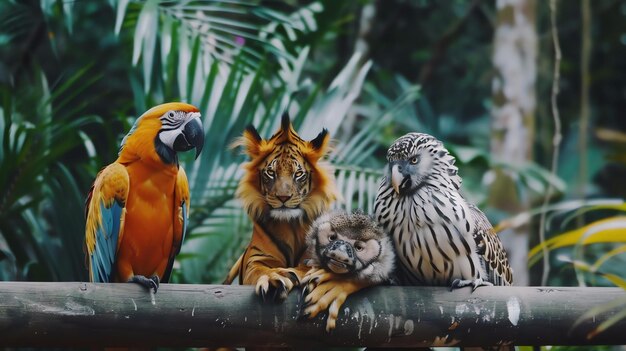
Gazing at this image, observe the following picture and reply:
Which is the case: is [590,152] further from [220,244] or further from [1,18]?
[1,18]

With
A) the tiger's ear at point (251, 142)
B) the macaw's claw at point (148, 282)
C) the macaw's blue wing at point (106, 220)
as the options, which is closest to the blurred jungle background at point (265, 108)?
the tiger's ear at point (251, 142)

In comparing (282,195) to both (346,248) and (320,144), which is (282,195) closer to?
(320,144)

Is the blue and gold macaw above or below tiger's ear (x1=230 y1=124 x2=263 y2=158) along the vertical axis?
below

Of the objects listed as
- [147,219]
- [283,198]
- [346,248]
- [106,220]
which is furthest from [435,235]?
[106,220]

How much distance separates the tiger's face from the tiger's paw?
328mm

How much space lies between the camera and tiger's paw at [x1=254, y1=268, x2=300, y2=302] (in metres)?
2.54

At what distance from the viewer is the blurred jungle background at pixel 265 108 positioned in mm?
3814

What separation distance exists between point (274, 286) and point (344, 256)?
252 millimetres

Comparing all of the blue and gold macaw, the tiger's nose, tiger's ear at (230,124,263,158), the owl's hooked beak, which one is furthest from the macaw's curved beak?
the owl's hooked beak

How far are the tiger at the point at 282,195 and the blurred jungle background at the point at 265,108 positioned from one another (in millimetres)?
377

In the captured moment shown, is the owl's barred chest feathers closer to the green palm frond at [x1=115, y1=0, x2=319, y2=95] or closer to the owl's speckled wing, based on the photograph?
the owl's speckled wing

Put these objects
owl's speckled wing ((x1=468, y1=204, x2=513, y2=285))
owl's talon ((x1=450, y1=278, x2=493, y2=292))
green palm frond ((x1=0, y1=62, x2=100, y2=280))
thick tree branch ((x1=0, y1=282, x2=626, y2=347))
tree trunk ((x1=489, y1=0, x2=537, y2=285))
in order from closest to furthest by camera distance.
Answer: thick tree branch ((x1=0, y1=282, x2=626, y2=347)) < owl's talon ((x1=450, y1=278, x2=493, y2=292)) < owl's speckled wing ((x1=468, y1=204, x2=513, y2=285)) < green palm frond ((x1=0, y1=62, x2=100, y2=280)) < tree trunk ((x1=489, y1=0, x2=537, y2=285))

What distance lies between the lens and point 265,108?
411cm

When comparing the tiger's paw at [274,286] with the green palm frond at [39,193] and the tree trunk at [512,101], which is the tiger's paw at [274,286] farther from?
the tree trunk at [512,101]
